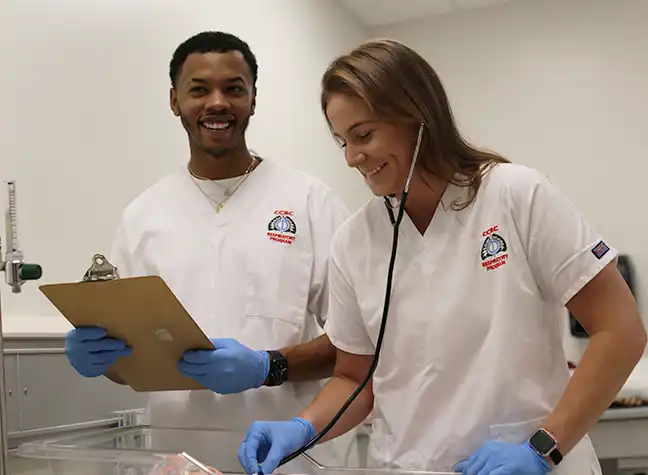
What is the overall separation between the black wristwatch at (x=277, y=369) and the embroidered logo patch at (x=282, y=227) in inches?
10.7

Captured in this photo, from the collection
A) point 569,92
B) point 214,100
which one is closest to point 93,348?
point 214,100

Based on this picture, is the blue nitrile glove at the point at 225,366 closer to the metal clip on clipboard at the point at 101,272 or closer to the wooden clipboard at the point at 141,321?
the wooden clipboard at the point at 141,321

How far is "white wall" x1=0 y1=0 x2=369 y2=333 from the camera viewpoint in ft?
5.98

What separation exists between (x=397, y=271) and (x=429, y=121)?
0.27 metres

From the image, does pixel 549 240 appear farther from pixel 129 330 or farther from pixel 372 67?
pixel 129 330

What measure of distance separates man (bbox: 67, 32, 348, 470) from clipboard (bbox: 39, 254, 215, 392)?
174 mm

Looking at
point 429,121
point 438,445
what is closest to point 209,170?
point 429,121

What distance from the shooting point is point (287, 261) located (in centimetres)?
161

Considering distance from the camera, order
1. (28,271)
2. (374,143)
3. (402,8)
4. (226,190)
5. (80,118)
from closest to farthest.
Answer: (374,143), (28,271), (226,190), (80,118), (402,8)

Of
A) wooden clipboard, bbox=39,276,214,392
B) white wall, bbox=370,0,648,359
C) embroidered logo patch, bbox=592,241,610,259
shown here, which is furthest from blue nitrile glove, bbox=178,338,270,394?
white wall, bbox=370,0,648,359

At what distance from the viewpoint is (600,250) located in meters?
1.10

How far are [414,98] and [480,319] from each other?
1.27ft

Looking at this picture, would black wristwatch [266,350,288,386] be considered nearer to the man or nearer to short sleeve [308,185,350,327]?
the man

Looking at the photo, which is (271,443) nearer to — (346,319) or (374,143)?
(346,319)
